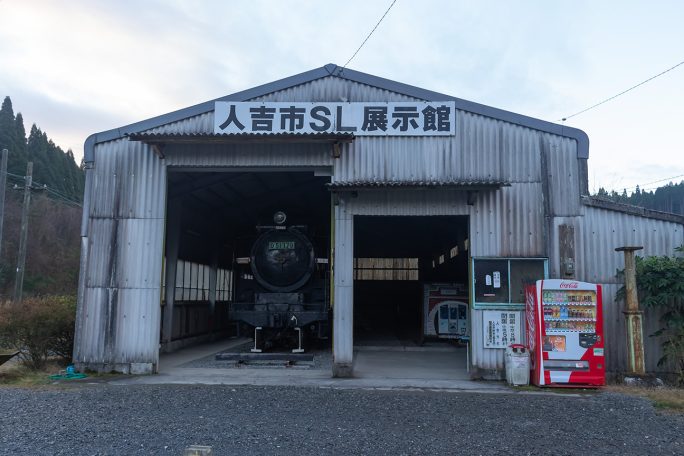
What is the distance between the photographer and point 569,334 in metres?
9.20

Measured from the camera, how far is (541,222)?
33.7 ft

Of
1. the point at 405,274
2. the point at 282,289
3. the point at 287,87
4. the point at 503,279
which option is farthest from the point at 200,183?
the point at 405,274

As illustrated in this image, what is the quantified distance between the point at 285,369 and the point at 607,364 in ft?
20.1

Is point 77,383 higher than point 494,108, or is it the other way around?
point 494,108

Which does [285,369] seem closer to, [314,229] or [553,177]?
[314,229]

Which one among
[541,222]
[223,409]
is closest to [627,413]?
[541,222]

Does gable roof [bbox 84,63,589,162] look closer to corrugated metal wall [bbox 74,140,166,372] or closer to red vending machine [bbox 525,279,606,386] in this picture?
corrugated metal wall [bbox 74,140,166,372]

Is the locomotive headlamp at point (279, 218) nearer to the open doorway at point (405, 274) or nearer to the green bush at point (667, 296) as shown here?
the open doorway at point (405, 274)

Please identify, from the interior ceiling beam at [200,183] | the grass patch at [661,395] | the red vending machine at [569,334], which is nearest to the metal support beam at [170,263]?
the interior ceiling beam at [200,183]

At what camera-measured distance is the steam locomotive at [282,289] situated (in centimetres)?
1301

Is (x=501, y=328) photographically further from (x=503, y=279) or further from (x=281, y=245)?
(x=281, y=245)

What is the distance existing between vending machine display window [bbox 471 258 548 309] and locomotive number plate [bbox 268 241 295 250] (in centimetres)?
519

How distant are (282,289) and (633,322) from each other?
7.70 meters

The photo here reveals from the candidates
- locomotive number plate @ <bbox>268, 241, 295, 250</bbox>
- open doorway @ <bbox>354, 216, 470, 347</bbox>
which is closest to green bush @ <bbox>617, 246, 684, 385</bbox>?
open doorway @ <bbox>354, 216, 470, 347</bbox>
